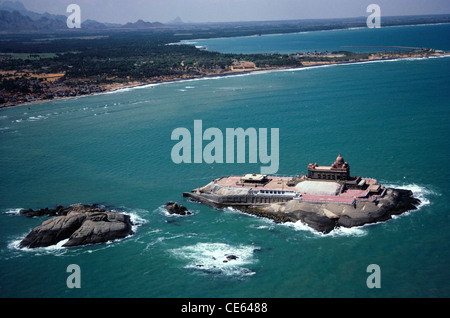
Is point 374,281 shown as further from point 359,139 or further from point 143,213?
point 359,139

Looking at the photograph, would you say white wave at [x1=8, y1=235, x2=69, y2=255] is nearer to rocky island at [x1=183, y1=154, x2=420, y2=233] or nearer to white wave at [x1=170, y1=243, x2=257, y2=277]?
white wave at [x1=170, y1=243, x2=257, y2=277]

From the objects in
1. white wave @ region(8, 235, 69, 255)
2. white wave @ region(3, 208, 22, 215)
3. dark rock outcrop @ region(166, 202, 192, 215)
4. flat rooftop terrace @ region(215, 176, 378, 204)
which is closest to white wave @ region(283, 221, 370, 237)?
flat rooftop terrace @ region(215, 176, 378, 204)

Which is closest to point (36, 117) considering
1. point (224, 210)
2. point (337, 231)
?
point (224, 210)

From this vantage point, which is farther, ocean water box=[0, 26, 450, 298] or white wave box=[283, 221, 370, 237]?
white wave box=[283, 221, 370, 237]

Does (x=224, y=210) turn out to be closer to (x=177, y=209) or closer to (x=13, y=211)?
(x=177, y=209)

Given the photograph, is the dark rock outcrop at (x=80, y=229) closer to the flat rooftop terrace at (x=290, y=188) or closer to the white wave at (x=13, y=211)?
the white wave at (x=13, y=211)

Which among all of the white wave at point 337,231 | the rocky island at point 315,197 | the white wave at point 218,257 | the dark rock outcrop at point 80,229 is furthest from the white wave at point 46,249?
the white wave at point 337,231
